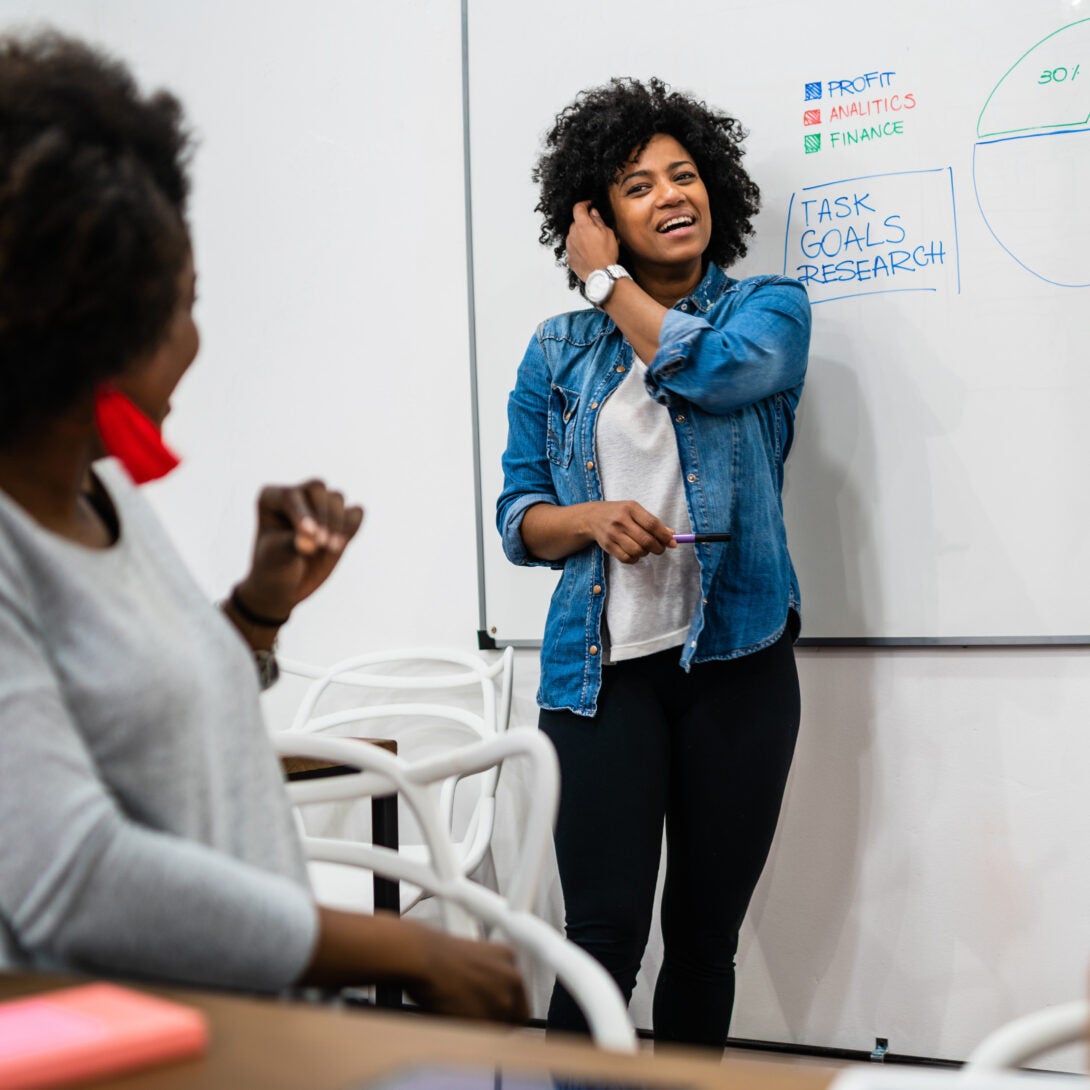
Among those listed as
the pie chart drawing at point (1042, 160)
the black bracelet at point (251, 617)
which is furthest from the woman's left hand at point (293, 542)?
the pie chart drawing at point (1042, 160)

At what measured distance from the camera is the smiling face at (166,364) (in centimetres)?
82

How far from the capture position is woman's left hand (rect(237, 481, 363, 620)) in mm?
948

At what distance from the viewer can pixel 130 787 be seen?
75 centimetres

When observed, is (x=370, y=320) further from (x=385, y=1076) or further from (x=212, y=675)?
(x=385, y=1076)

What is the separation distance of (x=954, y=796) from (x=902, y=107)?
1183 millimetres

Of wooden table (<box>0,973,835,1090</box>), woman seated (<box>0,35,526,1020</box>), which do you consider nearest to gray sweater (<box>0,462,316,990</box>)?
woman seated (<box>0,35,526,1020</box>)

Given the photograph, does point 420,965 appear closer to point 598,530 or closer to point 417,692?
point 598,530

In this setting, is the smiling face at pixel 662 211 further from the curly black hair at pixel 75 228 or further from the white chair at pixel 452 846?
the curly black hair at pixel 75 228

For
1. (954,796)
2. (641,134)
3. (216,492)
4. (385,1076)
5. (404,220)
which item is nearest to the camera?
(385,1076)

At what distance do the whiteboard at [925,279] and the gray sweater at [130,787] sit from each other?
149 cm

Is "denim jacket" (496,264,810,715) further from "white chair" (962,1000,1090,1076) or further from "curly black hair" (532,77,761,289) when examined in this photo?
"white chair" (962,1000,1090,1076)

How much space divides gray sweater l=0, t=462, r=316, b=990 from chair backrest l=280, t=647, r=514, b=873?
4.77 ft

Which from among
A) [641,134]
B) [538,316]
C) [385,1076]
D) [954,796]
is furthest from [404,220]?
[385,1076]

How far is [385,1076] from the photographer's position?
499 millimetres
